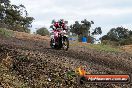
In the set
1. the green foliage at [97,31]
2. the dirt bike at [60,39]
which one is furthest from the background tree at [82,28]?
the dirt bike at [60,39]

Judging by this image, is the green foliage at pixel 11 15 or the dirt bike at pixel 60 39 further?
the green foliage at pixel 11 15

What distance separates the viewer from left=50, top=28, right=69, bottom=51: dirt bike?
18.9 m

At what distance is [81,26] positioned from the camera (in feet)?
202

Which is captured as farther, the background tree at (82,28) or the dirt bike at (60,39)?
the background tree at (82,28)

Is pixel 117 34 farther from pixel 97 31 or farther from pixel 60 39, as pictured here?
pixel 60 39

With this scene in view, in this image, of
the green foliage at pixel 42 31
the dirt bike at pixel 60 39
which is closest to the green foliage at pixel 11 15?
the green foliage at pixel 42 31

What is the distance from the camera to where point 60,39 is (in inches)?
757

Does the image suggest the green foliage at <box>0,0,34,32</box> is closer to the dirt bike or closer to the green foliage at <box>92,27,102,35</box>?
the green foliage at <box>92,27,102,35</box>

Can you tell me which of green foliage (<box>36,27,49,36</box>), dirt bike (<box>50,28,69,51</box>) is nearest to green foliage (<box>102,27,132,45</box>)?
green foliage (<box>36,27,49,36</box>)

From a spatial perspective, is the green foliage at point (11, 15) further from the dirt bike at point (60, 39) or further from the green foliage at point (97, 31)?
the dirt bike at point (60, 39)

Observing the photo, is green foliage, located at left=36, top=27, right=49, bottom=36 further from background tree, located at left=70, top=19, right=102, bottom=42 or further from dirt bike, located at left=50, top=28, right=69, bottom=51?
dirt bike, located at left=50, top=28, right=69, bottom=51

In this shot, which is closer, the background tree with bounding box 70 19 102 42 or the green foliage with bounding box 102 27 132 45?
the background tree with bounding box 70 19 102 42

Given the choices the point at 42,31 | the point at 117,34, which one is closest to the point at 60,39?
the point at 42,31

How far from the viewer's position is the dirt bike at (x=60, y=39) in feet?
62.0
